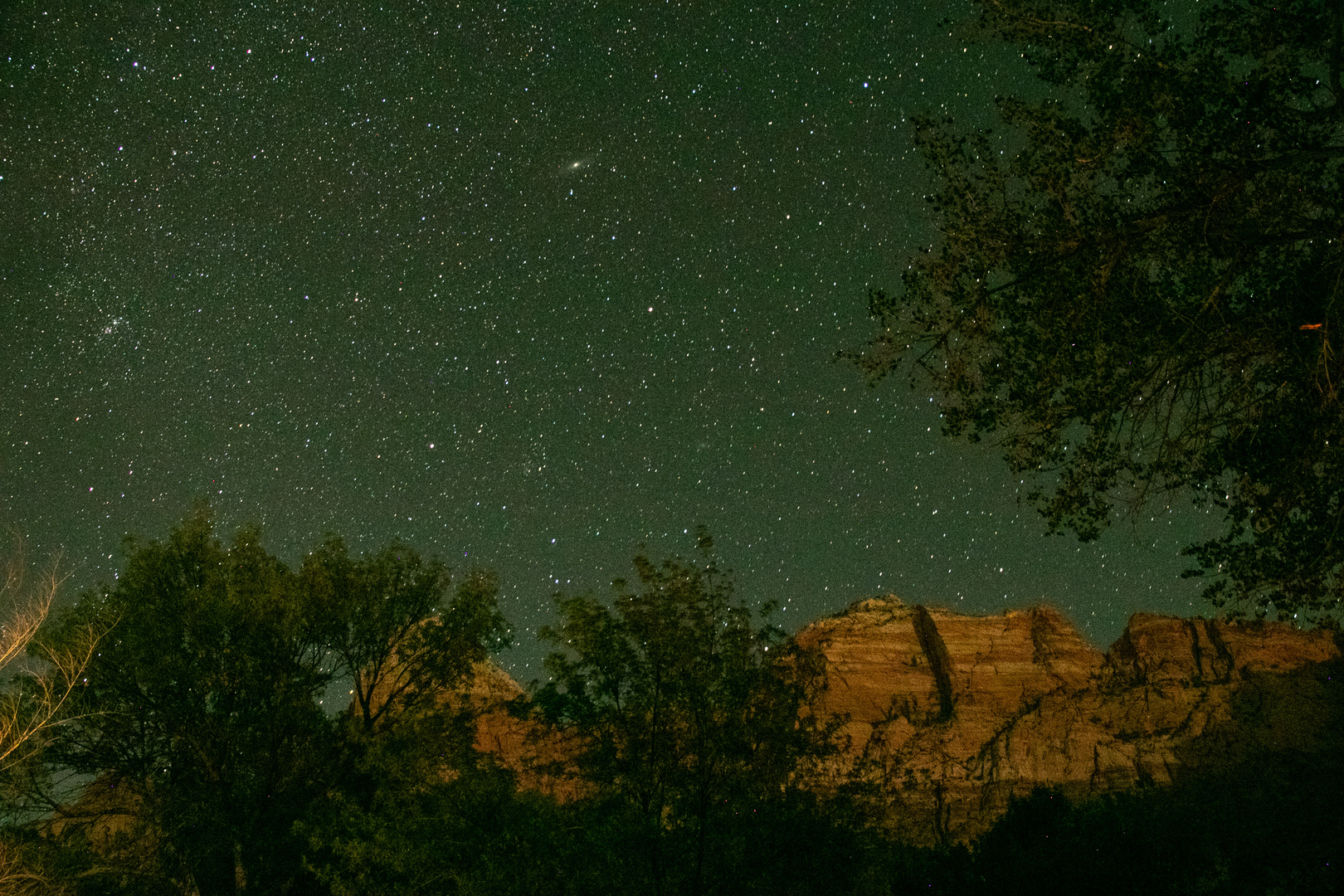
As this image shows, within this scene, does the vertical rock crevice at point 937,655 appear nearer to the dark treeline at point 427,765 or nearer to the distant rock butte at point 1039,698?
the distant rock butte at point 1039,698

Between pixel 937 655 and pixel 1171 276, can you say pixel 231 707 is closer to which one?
pixel 1171 276

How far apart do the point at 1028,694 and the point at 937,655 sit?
36.7ft

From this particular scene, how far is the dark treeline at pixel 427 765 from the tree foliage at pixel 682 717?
0.04m

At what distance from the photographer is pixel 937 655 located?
11188 centimetres

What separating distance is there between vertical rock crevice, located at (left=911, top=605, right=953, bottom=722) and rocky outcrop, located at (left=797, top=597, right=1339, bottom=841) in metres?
0.15

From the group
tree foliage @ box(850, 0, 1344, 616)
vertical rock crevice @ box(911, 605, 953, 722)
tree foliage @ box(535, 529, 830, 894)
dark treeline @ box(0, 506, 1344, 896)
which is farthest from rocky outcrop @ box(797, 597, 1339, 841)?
tree foliage @ box(850, 0, 1344, 616)

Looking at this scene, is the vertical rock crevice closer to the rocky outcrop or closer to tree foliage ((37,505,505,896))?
the rocky outcrop

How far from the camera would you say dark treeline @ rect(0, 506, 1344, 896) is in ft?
50.5

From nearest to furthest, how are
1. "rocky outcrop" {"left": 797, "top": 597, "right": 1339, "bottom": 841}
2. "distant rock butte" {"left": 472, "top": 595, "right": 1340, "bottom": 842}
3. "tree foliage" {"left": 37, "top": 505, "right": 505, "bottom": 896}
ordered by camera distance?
"tree foliage" {"left": 37, "top": 505, "right": 505, "bottom": 896}
"distant rock butte" {"left": 472, "top": 595, "right": 1340, "bottom": 842}
"rocky outcrop" {"left": 797, "top": 597, "right": 1339, "bottom": 841}

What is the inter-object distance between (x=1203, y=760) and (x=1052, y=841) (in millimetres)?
66872

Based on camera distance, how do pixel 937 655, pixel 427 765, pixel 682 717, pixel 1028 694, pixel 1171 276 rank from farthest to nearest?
pixel 937 655 < pixel 1028 694 < pixel 427 765 < pixel 682 717 < pixel 1171 276

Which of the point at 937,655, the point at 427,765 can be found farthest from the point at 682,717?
the point at 937,655

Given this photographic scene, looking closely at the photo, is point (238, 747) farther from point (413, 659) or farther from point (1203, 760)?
point (1203, 760)

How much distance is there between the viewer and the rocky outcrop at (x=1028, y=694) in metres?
84.8
